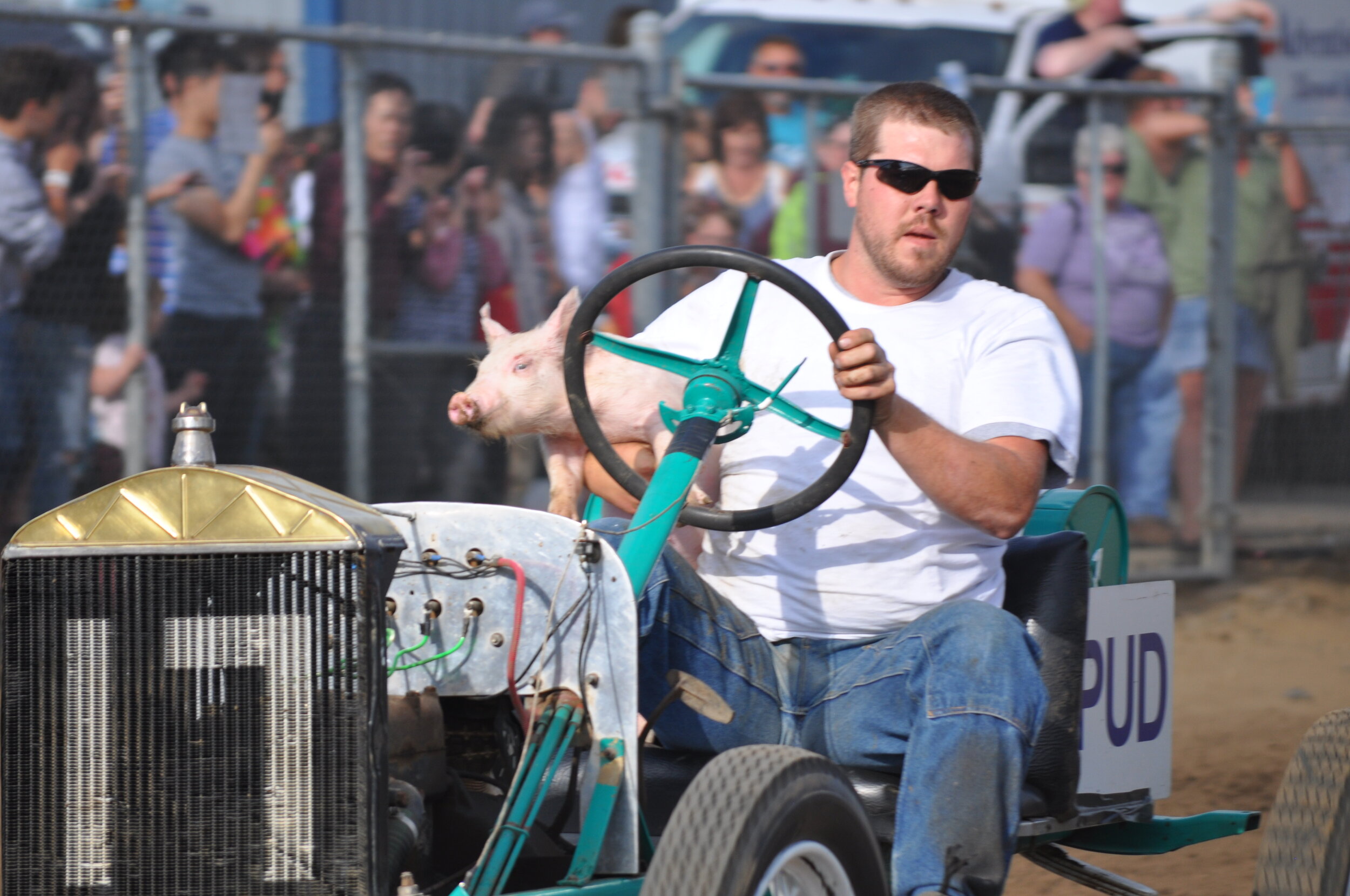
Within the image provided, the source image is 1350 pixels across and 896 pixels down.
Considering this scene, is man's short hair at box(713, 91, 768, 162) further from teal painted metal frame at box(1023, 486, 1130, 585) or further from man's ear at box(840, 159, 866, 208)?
man's ear at box(840, 159, 866, 208)

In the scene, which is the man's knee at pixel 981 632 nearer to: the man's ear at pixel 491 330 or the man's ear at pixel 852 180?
the man's ear at pixel 852 180

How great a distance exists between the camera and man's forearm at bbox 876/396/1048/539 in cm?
263

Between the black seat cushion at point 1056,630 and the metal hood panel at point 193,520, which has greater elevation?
the metal hood panel at point 193,520

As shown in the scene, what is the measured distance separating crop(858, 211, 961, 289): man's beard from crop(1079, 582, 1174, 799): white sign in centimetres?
76

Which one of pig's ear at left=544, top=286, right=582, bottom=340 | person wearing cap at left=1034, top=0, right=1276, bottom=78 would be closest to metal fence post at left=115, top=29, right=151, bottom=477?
pig's ear at left=544, top=286, right=582, bottom=340

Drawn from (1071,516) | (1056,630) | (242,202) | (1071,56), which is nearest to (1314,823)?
(1056,630)

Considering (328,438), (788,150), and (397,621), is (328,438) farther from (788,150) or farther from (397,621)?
(397,621)

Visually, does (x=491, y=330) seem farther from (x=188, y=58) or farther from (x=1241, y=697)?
(x=1241, y=697)

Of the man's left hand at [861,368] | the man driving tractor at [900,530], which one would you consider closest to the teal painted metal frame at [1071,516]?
the man driving tractor at [900,530]

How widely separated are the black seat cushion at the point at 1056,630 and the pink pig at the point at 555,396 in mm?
597

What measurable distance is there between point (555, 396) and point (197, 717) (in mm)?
1088

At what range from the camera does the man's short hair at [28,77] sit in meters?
5.88

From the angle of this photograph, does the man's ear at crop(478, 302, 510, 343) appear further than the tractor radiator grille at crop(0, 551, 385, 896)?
Yes

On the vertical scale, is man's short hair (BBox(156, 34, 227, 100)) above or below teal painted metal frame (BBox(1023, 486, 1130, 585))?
above
